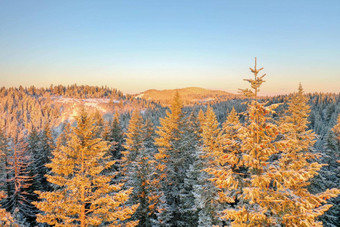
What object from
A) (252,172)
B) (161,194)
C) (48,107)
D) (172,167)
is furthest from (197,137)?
(48,107)

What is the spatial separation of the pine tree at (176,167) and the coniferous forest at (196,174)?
4.5 inches

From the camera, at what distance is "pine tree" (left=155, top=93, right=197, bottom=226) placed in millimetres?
18984

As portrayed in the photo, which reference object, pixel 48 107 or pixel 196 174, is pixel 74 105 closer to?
pixel 48 107

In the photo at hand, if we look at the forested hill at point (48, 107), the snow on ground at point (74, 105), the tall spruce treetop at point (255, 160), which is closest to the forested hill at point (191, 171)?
the tall spruce treetop at point (255, 160)

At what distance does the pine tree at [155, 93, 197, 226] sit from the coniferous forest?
11 centimetres

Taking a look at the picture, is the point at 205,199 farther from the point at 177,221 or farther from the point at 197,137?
the point at 197,137

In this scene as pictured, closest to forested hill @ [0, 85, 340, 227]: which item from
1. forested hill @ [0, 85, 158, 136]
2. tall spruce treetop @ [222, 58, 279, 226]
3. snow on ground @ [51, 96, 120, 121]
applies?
A: tall spruce treetop @ [222, 58, 279, 226]

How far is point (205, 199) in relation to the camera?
48.5 feet

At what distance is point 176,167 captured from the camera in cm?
2145

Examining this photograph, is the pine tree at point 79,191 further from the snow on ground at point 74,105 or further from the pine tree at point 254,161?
the snow on ground at point 74,105

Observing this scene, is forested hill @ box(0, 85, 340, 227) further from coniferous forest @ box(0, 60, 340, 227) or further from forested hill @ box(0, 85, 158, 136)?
forested hill @ box(0, 85, 158, 136)

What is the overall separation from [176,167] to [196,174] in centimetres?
395

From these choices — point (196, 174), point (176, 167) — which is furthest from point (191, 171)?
point (176, 167)

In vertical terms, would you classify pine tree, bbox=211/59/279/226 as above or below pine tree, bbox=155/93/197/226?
above
